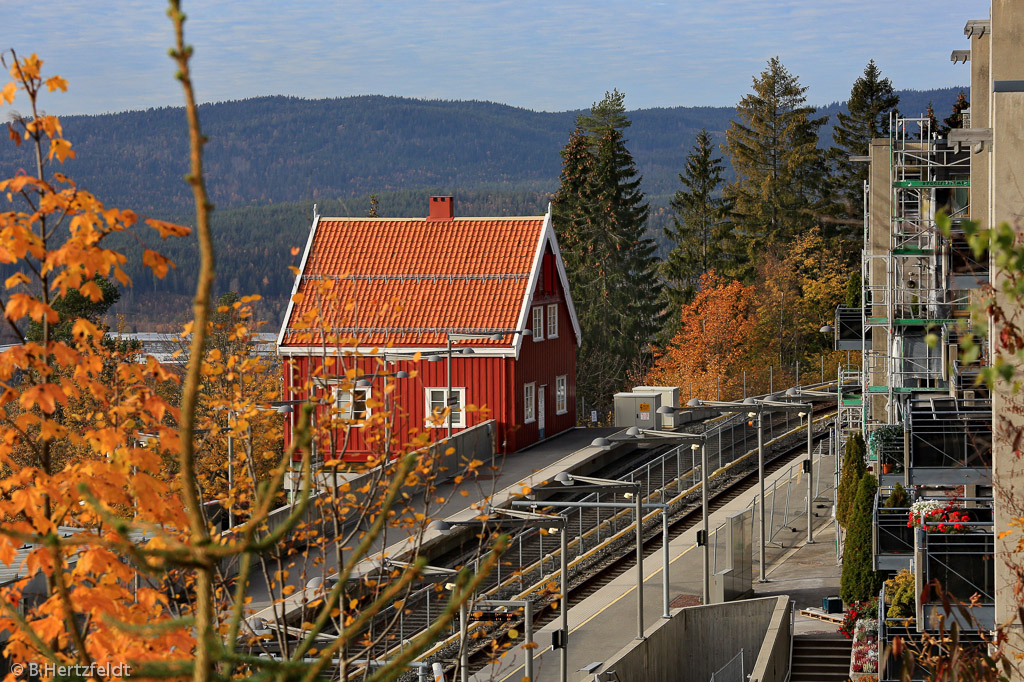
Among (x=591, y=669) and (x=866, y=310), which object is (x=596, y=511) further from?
(x=591, y=669)

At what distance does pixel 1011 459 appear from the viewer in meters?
13.9

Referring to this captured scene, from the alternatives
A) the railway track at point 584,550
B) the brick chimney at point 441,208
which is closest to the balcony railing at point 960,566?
the railway track at point 584,550

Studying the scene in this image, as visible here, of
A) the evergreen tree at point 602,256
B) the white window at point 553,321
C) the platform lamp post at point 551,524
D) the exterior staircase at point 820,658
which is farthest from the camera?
the evergreen tree at point 602,256

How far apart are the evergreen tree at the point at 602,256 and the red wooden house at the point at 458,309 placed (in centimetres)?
2892

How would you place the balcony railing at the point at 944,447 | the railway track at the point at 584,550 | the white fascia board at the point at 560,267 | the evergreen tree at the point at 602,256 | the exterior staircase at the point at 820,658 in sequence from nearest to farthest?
1. the balcony railing at the point at 944,447
2. the exterior staircase at the point at 820,658
3. the railway track at the point at 584,550
4. the white fascia board at the point at 560,267
5. the evergreen tree at the point at 602,256

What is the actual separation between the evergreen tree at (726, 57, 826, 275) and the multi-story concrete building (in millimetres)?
41548

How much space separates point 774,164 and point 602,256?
1563cm

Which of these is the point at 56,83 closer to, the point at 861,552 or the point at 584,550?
the point at 861,552

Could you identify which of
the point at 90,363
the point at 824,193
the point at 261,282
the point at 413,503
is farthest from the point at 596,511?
the point at 261,282

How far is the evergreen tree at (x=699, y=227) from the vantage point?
85.4m

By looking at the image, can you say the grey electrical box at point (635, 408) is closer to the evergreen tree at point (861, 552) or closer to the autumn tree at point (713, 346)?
the autumn tree at point (713, 346)

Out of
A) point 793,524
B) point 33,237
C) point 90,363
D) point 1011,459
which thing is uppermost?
point 33,237

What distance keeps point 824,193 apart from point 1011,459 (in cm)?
7313

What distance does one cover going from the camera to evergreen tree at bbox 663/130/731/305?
8544 cm
